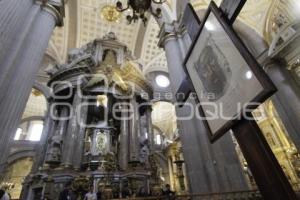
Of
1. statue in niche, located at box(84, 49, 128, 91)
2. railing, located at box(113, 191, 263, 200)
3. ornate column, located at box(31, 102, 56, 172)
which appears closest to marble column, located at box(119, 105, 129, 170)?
statue in niche, located at box(84, 49, 128, 91)

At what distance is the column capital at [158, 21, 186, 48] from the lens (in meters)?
6.85

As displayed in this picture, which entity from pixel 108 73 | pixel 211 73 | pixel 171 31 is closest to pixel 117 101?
pixel 108 73

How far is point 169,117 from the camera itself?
73.8 ft

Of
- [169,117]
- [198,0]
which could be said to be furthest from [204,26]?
[169,117]

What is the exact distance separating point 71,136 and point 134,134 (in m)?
3.07

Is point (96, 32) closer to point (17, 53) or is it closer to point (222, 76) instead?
point (17, 53)

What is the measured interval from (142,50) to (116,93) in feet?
28.0

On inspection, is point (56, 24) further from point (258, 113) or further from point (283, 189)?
point (258, 113)

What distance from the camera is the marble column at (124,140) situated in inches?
360

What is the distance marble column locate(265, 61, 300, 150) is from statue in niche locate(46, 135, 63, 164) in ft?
32.7

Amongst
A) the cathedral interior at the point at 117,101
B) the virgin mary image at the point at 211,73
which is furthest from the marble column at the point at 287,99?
the virgin mary image at the point at 211,73

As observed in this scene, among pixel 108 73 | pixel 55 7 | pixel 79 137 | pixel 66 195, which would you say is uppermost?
pixel 108 73

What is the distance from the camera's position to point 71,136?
9031mm

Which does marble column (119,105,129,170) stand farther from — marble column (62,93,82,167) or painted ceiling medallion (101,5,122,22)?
painted ceiling medallion (101,5,122,22)
